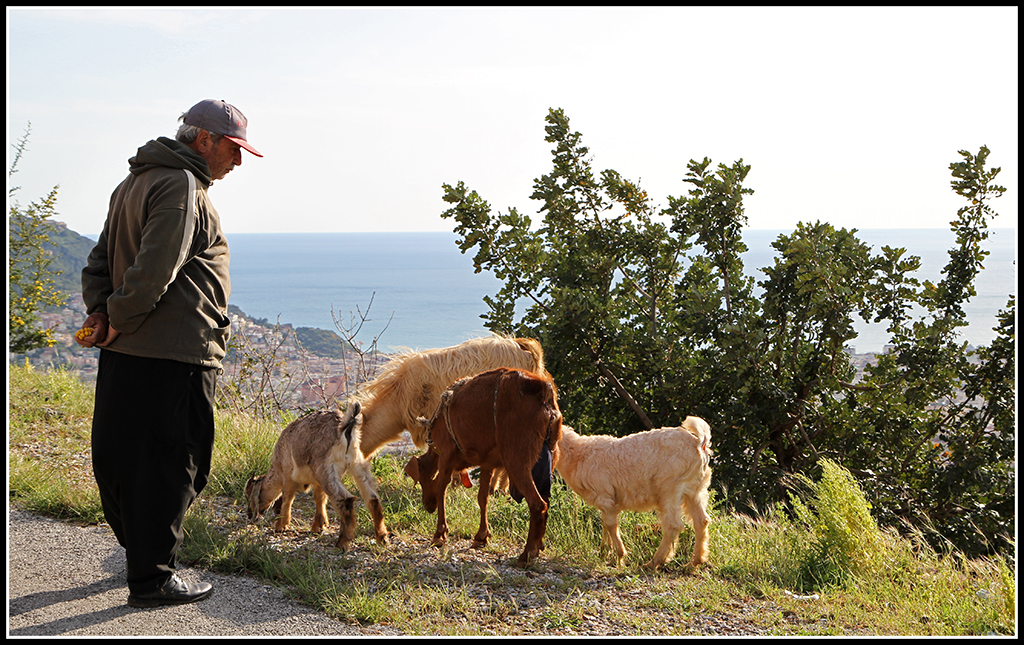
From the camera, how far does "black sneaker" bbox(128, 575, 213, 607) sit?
4.01 meters

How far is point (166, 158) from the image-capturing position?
12.9ft

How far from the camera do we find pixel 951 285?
270 inches

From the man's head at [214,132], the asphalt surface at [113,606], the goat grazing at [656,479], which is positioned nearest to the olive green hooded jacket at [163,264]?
the man's head at [214,132]

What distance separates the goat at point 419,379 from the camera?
591 centimetres

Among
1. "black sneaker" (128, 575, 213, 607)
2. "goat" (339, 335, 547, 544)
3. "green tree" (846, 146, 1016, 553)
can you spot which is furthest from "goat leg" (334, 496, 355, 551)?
"green tree" (846, 146, 1016, 553)

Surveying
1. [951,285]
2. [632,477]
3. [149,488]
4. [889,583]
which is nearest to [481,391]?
[632,477]

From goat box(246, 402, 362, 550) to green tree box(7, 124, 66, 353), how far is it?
21.4 ft

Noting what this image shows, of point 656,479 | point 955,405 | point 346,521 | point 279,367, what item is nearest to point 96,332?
point 346,521

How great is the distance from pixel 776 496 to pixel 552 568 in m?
3.38

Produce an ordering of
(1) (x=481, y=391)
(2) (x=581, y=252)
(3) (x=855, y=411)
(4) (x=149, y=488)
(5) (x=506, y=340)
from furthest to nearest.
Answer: (2) (x=581, y=252)
(3) (x=855, y=411)
(5) (x=506, y=340)
(1) (x=481, y=391)
(4) (x=149, y=488)

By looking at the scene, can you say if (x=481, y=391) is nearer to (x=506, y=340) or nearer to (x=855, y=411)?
(x=506, y=340)

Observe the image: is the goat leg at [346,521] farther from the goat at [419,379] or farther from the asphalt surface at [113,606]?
the goat at [419,379]

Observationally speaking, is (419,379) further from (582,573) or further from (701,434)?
(701,434)

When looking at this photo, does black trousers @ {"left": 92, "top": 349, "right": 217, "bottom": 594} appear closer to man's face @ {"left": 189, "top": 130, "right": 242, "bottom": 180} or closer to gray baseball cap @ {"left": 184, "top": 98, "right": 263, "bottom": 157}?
man's face @ {"left": 189, "top": 130, "right": 242, "bottom": 180}
